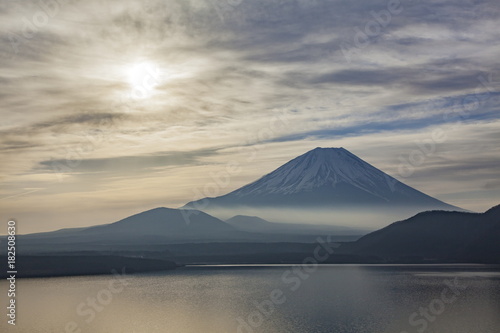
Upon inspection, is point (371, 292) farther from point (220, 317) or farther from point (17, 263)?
point (17, 263)

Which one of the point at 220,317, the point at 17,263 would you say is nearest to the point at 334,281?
the point at 220,317

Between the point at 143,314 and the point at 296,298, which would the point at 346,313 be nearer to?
the point at 296,298

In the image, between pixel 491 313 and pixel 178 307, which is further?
pixel 178 307

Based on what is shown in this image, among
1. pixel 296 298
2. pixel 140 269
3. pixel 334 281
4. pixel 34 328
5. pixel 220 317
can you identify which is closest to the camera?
pixel 34 328

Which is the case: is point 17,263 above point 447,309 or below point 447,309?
above

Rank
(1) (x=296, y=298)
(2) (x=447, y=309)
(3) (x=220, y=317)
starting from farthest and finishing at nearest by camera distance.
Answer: (1) (x=296, y=298), (2) (x=447, y=309), (3) (x=220, y=317)

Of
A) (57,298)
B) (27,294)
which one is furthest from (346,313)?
(27,294)
